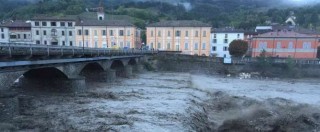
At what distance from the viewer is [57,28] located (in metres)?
87.1

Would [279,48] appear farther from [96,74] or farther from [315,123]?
[315,123]

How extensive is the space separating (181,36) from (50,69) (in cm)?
5644

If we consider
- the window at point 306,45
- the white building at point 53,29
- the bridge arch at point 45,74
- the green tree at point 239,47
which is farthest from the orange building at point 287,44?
the bridge arch at point 45,74

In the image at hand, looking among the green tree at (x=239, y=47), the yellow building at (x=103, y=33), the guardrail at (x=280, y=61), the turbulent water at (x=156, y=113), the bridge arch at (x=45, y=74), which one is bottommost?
the turbulent water at (x=156, y=113)

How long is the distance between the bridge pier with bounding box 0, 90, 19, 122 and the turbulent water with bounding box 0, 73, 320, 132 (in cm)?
61

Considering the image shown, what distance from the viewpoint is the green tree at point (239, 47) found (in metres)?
79.9

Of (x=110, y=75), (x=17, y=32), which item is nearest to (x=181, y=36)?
(x=110, y=75)

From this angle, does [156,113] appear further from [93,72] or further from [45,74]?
[93,72]

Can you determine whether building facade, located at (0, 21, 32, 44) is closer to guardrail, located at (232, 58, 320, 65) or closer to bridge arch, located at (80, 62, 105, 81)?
bridge arch, located at (80, 62, 105, 81)

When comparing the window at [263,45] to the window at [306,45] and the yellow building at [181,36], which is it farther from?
the yellow building at [181,36]

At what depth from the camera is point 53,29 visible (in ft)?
285

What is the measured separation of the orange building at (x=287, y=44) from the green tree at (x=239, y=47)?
8.18ft

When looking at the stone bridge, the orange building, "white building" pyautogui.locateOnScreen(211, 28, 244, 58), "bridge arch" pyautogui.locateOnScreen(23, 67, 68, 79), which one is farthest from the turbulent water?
"white building" pyautogui.locateOnScreen(211, 28, 244, 58)

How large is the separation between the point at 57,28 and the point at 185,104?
6680 centimetres
